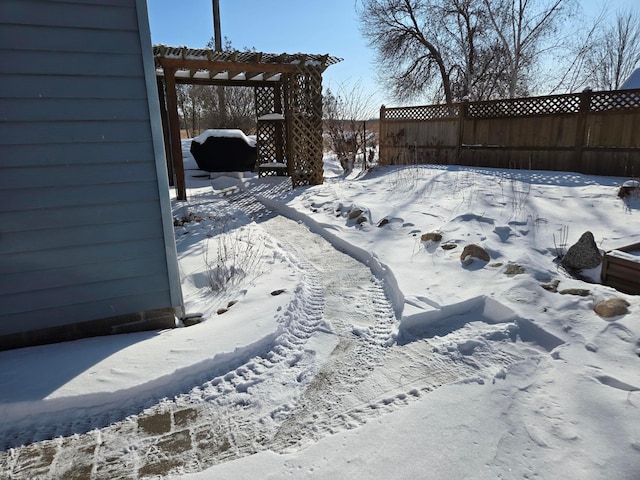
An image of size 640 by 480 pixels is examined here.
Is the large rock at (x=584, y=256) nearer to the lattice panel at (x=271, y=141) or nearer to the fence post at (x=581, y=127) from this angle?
the fence post at (x=581, y=127)

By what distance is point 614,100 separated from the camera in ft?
23.6

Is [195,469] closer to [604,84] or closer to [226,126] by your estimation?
[226,126]

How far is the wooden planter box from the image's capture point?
2.57m

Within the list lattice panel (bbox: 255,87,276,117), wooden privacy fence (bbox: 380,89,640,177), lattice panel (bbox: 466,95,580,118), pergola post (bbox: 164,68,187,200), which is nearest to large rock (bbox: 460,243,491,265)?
pergola post (bbox: 164,68,187,200)

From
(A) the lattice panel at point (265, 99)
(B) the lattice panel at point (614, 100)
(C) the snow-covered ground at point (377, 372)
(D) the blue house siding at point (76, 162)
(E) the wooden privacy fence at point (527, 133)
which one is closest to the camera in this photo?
(C) the snow-covered ground at point (377, 372)

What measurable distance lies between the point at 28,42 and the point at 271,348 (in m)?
2.18

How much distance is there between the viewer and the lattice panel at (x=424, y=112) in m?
9.60

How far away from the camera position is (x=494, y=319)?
8.24 ft

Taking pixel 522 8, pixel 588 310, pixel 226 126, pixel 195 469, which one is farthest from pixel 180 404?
pixel 522 8

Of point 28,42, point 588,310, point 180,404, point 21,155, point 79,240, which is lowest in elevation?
point 180,404

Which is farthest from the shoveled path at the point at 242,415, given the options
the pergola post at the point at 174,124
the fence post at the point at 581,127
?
the fence post at the point at 581,127

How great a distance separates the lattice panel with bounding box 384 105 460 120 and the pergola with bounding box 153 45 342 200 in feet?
10.0

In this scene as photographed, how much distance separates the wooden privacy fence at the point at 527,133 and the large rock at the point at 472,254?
5.67 meters

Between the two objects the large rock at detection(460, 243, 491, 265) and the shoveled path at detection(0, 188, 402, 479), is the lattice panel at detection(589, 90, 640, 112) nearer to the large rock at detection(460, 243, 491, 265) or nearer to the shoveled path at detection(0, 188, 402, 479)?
the large rock at detection(460, 243, 491, 265)
